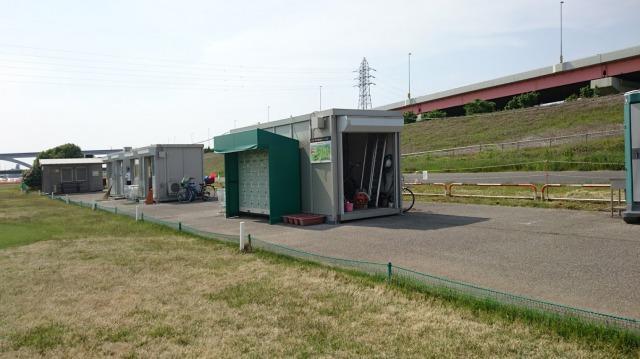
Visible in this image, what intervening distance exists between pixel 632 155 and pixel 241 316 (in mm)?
9754

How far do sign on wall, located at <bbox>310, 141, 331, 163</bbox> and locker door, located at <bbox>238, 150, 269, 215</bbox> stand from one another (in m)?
1.57

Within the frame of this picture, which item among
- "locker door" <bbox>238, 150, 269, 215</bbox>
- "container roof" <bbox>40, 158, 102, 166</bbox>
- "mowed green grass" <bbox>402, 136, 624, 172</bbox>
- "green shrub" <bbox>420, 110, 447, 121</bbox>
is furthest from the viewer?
"green shrub" <bbox>420, 110, 447, 121</bbox>

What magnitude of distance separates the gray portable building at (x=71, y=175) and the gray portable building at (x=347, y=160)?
28824 millimetres

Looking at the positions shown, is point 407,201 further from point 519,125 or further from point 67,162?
point 519,125

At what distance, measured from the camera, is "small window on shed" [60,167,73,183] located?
39.1 meters

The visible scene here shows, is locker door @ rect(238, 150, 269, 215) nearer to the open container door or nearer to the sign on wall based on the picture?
the sign on wall

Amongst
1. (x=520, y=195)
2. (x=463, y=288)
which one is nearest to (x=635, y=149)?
(x=520, y=195)

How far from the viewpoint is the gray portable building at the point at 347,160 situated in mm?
13492

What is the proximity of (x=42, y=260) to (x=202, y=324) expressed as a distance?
17.4ft

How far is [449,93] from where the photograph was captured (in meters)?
66.3

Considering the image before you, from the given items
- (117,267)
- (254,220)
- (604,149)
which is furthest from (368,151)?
(604,149)

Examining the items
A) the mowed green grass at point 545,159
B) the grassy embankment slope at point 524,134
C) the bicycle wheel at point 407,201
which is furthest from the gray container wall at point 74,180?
the bicycle wheel at point 407,201

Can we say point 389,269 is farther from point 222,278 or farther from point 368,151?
point 368,151

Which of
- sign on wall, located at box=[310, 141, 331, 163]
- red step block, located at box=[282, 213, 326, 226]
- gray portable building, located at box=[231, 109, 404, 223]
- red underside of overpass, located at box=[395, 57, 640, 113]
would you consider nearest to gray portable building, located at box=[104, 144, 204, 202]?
gray portable building, located at box=[231, 109, 404, 223]
